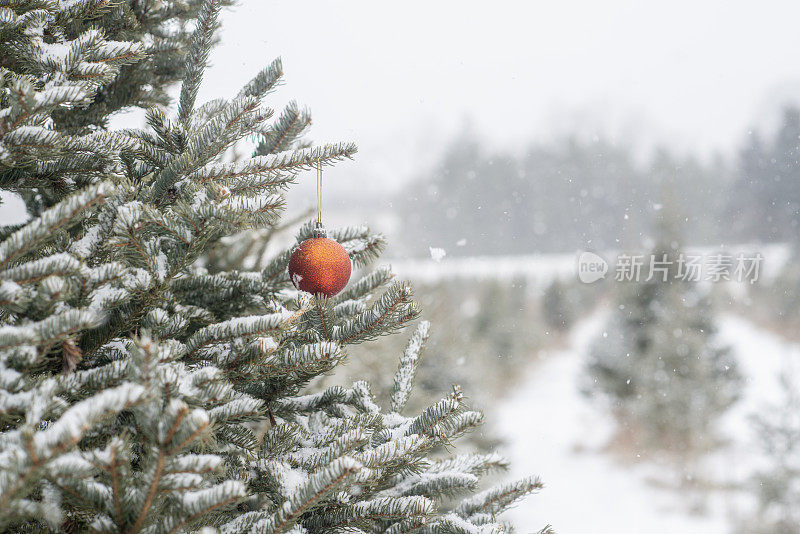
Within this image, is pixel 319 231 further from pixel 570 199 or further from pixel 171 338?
pixel 570 199

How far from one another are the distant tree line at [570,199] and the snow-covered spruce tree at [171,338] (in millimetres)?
4431

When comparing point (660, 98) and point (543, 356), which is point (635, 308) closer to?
point (660, 98)

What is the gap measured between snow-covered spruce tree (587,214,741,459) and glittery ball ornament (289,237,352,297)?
17.3ft

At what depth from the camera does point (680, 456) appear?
208 inches

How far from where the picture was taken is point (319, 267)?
73 centimetres

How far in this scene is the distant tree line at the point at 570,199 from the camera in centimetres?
493

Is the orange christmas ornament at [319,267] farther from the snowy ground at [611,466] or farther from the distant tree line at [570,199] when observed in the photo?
the distant tree line at [570,199]

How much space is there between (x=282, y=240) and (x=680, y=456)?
212 inches

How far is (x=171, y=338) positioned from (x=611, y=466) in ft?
20.7

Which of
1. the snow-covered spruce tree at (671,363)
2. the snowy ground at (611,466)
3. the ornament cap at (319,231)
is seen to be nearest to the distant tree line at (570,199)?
the snow-covered spruce tree at (671,363)

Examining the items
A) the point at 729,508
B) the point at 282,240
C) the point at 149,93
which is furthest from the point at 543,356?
the point at 149,93

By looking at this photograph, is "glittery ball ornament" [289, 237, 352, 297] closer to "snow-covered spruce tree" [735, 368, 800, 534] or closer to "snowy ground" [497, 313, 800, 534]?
"snowy ground" [497, 313, 800, 534]

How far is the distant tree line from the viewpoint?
4926 mm

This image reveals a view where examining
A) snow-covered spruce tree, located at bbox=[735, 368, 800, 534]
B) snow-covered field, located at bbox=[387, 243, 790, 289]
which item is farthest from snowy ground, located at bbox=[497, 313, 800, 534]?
snow-covered field, located at bbox=[387, 243, 790, 289]
